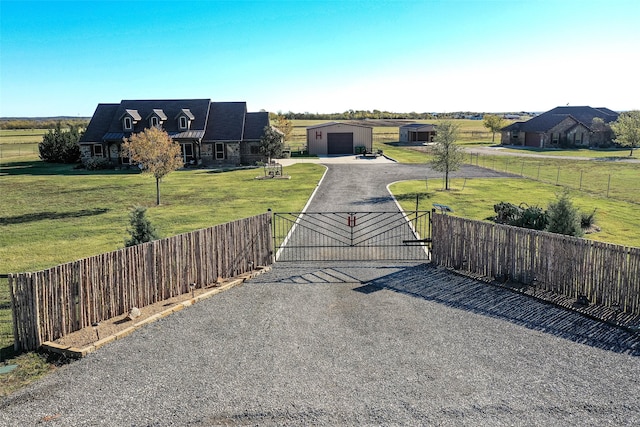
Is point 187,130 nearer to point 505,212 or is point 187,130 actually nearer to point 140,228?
point 505,212

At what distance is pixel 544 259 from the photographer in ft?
43.6

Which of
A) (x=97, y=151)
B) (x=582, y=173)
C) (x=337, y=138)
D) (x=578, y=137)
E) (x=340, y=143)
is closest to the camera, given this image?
(x=582, y=173)

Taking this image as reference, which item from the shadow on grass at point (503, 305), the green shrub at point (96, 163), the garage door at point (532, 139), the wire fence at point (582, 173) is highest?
the garage door at point (532, 139)

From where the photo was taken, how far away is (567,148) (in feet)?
246

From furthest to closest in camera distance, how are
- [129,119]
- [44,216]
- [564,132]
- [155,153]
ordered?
[564,132]
[129,119]
[155,153]
[44,216]

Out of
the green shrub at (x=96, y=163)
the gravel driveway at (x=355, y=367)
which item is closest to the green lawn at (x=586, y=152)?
the green shrub at (x=96, y=163)

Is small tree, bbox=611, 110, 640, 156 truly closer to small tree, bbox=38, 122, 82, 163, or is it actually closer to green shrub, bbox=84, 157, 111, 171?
Answer: green shrub, bbox=84, 157, 111, 171

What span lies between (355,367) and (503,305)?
513cm

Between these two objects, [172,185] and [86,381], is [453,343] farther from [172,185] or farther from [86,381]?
[172,185]

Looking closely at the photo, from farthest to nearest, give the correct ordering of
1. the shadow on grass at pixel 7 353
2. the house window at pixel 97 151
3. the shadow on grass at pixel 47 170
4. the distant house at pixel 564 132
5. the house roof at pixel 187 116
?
1. the distant house at pixel 564 132
2. the house window at pixel 97 151
3. the house roof at pixel 187 116
4. the shadow on grass at pixel 47 170
5. the shadow on grass at pixel 7 353

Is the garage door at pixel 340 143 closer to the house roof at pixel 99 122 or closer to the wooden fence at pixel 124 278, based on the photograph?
the house roof at pixel 99 122

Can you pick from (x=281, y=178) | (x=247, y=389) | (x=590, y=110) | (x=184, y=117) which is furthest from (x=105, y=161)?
(x=590, y=110)

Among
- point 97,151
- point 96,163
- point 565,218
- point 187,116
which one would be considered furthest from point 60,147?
point 565,218

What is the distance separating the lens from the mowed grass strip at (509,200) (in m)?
22.1
